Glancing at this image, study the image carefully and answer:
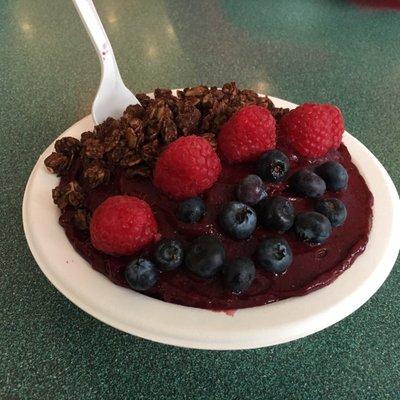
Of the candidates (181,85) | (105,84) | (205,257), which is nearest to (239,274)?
(205,257)

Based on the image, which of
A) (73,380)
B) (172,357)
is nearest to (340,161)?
(172,357)

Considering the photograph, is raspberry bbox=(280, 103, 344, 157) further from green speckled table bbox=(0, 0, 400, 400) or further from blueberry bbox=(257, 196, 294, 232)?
green speckled table bbox=(0, 0, 400, 400)

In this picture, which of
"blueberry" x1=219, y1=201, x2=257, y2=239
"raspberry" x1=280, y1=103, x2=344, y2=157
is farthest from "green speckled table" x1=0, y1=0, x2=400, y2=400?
"raspberry" x1=280, y1=103, x2=344, y2=157

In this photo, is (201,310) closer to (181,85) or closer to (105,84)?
(105,84)

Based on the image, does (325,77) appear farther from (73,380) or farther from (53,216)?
(73,380)

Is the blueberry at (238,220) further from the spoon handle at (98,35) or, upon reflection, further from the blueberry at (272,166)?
the spoon handle at (98,35)
